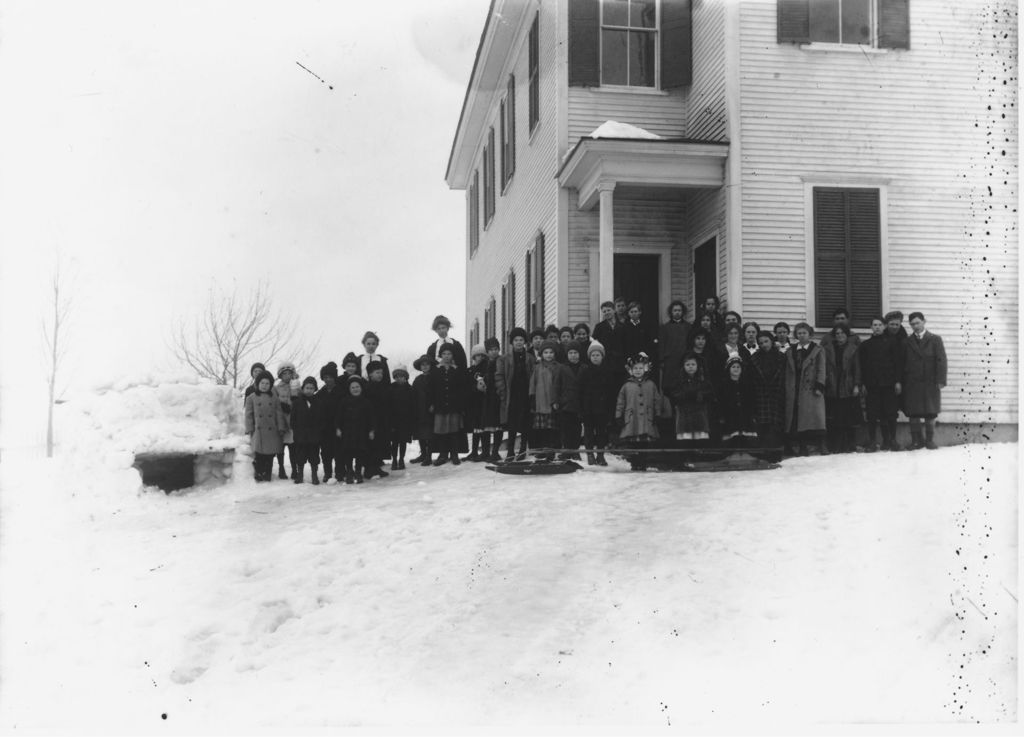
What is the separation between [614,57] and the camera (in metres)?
14.0

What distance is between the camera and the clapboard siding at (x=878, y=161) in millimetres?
12547

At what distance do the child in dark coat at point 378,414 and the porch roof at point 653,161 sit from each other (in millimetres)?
3658

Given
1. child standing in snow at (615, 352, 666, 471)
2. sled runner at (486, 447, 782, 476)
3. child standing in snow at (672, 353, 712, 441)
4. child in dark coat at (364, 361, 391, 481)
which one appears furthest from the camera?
child in dark coat at (364, 361, 391, 481)

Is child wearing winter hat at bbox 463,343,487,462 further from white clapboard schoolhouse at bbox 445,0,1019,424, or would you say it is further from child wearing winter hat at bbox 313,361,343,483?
white clapboard schoolhouse at bbox 445,0,1019,424

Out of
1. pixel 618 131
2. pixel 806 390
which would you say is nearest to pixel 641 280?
pixel 618 131

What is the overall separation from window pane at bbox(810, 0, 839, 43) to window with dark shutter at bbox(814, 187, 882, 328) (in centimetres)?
192

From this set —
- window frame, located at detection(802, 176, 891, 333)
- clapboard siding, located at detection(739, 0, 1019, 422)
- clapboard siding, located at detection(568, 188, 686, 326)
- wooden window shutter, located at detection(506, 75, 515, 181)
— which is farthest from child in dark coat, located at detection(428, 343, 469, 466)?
wooden window shutter, located at detection(506, 75, 515, 181)

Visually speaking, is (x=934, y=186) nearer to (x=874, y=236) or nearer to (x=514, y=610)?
(x=874, y=236)

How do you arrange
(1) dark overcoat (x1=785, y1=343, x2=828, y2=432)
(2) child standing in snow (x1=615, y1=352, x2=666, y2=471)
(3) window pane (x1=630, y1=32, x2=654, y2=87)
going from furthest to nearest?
(3) window pane (x1=630, y1=32, x2=654, y2=87) → (1) dark overcoat (x1=785, y1=343, x2=828, y2=432) → (2) child standing in snow (x1=615, y1=352, x2=666, y2=471)

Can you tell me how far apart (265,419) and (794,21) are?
8.17 m

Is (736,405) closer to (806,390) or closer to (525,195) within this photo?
(806,390)

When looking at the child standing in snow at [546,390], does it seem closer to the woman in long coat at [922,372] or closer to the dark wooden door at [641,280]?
the dark wooden door at [641,280]

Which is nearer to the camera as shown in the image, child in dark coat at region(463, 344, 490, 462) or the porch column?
child in dark coat at region(463, 344, 490, 462)

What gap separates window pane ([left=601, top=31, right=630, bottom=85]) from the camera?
45.8 ft
